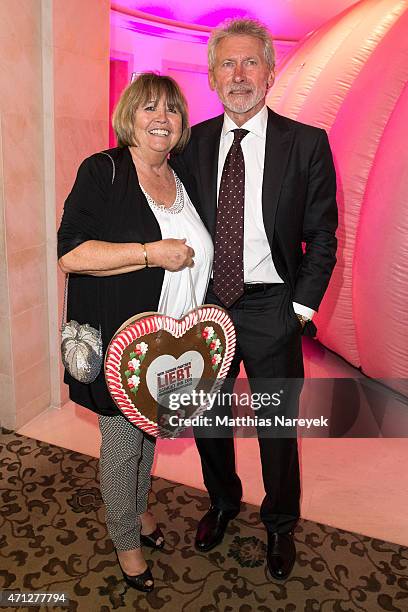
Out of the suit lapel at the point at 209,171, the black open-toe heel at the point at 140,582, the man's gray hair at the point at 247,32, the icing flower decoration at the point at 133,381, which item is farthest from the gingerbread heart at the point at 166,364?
the man's gray hair at the point at 247,32

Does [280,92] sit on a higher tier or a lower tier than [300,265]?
higher

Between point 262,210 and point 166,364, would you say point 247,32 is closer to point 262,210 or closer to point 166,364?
point 262,210

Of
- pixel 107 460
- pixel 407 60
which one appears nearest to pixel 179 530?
pixel 107 460

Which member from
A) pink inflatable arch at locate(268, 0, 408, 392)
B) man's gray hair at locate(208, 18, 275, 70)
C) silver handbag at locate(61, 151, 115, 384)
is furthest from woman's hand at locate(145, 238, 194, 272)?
pink inflatable arch at locate(268, 0, 408, 392)

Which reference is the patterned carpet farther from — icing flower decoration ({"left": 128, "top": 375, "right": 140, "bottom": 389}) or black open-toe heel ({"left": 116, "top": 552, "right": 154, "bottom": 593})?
icing flower decoration ({"left": 128, "top": 375, "right": 140, "bottom": 389})

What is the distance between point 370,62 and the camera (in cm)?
314

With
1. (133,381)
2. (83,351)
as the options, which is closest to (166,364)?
(133,381)

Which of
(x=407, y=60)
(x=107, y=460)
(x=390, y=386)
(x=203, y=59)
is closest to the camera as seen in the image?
(x=107, y=460)

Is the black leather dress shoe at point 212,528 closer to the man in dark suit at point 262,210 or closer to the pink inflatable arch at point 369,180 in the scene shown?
the man in dark suit at point 262,210

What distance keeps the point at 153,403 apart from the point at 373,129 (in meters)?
2.13

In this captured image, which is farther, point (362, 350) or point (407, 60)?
point (362, 350)

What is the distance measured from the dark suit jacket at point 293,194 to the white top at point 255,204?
3 cm

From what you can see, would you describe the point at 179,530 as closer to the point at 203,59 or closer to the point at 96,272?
the point at 96,272

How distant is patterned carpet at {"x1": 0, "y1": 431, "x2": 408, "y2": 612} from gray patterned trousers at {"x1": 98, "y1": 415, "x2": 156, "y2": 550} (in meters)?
0.19
